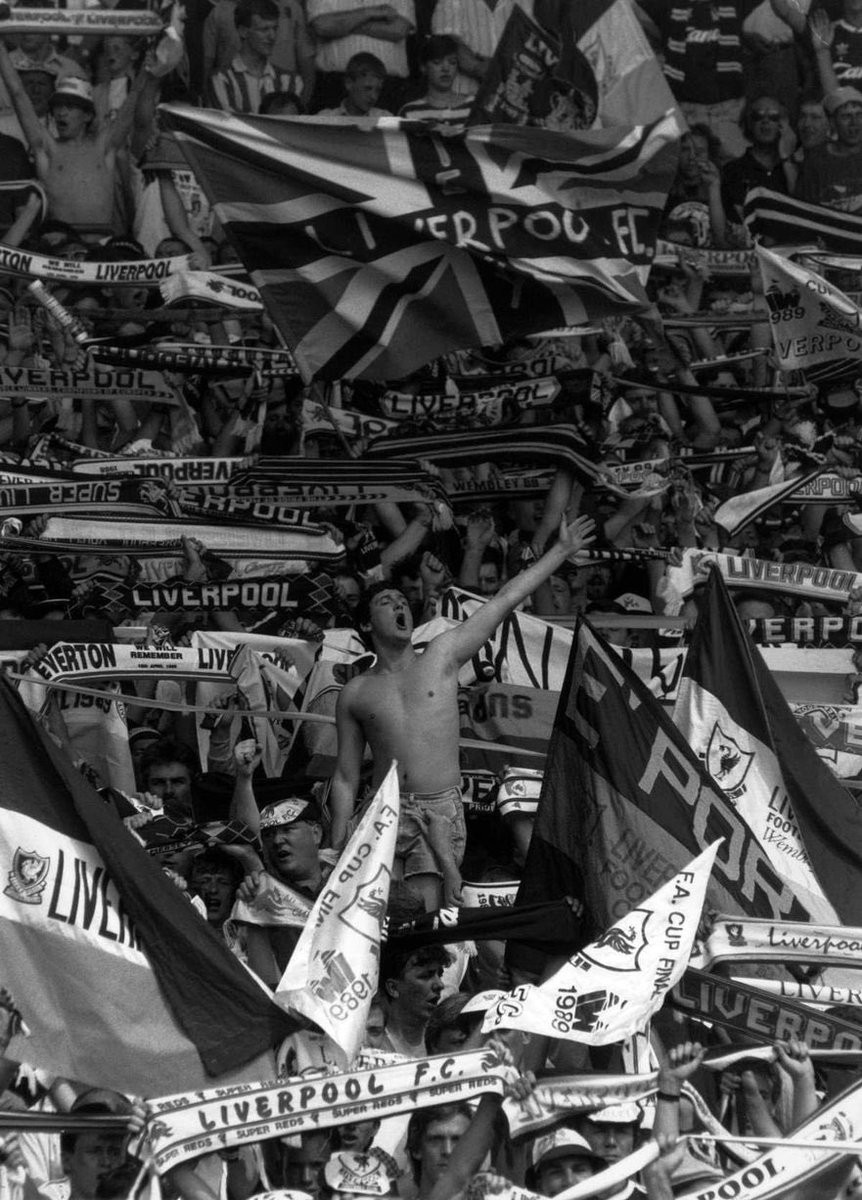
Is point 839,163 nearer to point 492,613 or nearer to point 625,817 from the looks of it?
point 492,613

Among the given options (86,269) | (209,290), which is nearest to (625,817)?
(209,290)

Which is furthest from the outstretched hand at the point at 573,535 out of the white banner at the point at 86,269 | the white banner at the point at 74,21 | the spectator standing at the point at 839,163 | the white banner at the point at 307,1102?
the spectator standing at the point at 839,163

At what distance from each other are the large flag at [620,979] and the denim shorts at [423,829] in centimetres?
166

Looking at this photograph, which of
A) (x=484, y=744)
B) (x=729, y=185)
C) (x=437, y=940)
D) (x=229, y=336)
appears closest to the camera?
(x=437, y=940)

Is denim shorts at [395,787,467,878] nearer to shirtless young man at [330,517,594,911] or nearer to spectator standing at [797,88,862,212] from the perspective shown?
shirtless young man at [330,517,594,911]

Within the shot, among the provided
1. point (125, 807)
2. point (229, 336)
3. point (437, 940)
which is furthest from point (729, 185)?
point (437, 940)

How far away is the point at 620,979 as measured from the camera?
6.93m

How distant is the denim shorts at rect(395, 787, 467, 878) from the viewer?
342 inches

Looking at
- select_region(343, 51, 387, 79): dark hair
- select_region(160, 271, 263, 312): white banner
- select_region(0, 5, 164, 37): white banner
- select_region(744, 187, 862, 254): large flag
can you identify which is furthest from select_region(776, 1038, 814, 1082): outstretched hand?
select_region(343, 51, 387, 79): dark hair

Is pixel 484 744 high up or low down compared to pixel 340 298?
down

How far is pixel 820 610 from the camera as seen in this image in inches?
441

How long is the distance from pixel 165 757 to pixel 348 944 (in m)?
2.87

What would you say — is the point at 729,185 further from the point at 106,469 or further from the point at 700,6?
the point at 106,469

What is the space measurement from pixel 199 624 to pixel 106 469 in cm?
102
